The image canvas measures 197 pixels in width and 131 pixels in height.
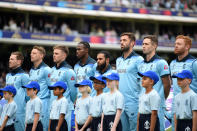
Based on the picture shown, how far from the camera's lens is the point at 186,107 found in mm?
6395

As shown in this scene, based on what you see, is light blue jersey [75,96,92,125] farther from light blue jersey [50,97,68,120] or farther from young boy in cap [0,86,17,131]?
young boy in cap [0,86,17,131]

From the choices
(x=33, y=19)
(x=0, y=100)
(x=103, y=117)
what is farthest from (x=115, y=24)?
(x=103, y=117)

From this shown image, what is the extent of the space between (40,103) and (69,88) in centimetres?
76

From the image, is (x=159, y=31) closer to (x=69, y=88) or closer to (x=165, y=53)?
(x=165, y=53)

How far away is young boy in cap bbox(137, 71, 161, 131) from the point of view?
6.68 meters

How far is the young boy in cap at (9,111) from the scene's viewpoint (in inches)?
361

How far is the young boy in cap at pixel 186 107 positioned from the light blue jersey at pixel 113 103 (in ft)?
3.56

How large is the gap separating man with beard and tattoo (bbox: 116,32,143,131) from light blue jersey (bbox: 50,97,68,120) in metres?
1.21

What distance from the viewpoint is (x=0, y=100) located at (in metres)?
10.2

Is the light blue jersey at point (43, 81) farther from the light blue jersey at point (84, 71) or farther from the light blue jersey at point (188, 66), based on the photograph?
the light blue jersey at point (188, 66)

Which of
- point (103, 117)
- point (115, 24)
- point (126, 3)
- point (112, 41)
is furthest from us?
point (115, 24)

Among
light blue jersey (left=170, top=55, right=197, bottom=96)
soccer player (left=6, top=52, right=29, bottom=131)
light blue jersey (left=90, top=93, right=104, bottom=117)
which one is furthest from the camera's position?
soccer player (left=6, top=52, right=29, bottom=131)

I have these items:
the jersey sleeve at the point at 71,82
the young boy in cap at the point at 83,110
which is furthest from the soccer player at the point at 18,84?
the young boy in cap at the point at 83,110

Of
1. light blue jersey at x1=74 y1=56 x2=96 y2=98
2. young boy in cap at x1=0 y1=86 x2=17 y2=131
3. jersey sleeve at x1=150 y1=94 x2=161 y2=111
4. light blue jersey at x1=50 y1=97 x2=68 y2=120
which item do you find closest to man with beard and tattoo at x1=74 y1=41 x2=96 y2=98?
light blue jersey at x1=74 y1=56 x2=96 y2=98
